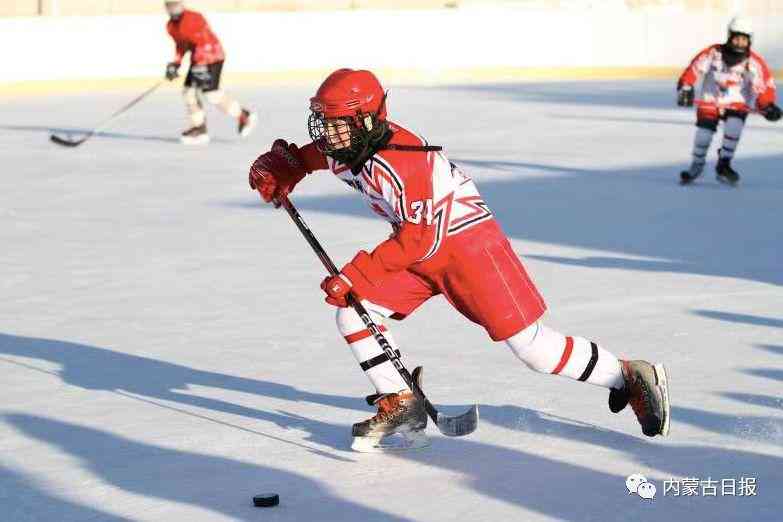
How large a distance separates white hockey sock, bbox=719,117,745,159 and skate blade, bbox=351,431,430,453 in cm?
629

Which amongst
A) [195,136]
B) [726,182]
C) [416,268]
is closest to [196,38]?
[195,136]

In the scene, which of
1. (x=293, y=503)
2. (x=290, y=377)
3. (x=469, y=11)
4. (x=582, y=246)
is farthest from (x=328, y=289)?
(x=469, y=11)

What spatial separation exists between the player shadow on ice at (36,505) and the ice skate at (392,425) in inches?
32.0

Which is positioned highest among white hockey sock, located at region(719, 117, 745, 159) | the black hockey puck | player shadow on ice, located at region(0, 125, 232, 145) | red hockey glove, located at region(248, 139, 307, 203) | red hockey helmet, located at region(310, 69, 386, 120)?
red hockey helmet, located at region(310, 69, 386, 120)

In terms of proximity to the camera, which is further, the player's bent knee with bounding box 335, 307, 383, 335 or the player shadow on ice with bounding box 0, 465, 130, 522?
the player's bent knee with bounding box 335, 307, 383, 335

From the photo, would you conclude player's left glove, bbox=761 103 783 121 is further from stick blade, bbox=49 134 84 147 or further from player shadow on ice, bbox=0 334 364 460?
player shadow on ice, bbox=0 334 364 460

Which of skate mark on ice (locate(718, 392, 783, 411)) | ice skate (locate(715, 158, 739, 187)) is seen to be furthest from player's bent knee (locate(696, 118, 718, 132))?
skate mark on ice (locate(718, 392, 783, 411))

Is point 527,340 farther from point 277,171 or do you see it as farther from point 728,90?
point 728,90

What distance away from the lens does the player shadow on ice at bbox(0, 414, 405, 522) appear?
361 cm

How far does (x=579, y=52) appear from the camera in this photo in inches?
819

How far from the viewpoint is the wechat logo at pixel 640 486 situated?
145 inches

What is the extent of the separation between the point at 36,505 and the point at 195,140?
937 centimetres

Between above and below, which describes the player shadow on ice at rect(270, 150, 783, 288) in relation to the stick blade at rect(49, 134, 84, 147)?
above

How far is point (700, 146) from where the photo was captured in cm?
1023
